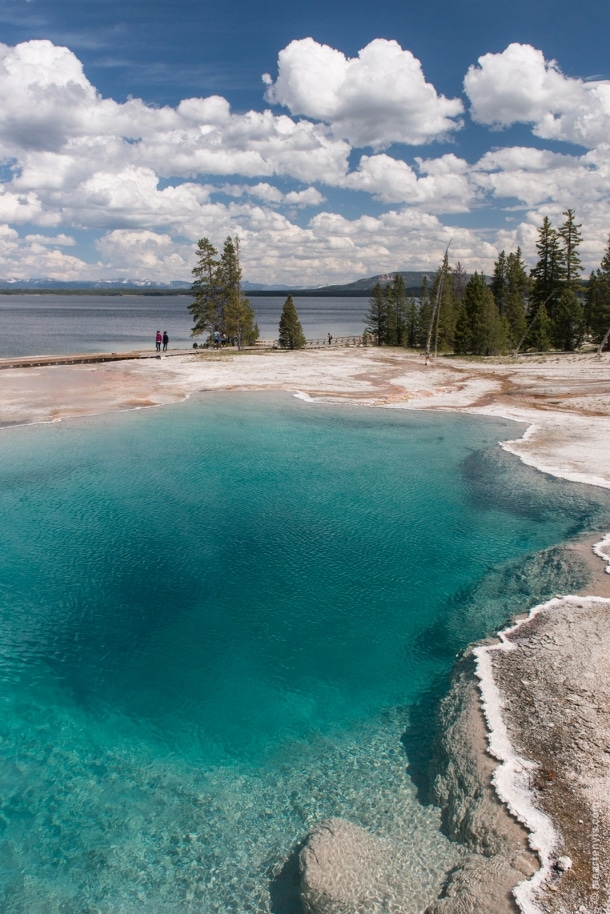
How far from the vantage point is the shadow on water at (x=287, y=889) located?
8.19 metres

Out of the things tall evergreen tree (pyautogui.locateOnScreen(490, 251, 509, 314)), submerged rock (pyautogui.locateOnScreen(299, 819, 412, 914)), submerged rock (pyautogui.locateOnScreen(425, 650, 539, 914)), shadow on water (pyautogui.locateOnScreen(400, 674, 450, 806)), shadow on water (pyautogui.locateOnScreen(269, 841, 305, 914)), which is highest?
tall evergreen tree (pyautogui.locateOnScreen(490, 251, 509, 314))

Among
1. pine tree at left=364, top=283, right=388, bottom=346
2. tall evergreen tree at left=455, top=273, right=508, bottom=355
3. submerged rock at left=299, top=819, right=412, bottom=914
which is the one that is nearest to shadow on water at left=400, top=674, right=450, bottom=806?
submerged rock at left=299, top=819, right=412, bottom=914

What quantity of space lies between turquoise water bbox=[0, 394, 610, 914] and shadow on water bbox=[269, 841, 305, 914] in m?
0.03

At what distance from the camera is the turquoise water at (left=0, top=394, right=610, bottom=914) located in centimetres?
918

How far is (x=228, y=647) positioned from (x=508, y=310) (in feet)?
256

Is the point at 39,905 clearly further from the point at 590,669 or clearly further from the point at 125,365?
the point at 125,365

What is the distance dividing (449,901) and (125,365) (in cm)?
5616

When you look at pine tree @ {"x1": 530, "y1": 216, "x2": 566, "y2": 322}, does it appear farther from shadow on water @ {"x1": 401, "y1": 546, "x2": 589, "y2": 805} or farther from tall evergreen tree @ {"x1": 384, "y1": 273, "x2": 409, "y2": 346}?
shadow on water @ {"x1": 401, "y1": 546, "x2": 589, "y2": 805}

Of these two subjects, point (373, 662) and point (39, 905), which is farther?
point (373, 662)

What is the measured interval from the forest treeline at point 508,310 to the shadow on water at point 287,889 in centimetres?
5614

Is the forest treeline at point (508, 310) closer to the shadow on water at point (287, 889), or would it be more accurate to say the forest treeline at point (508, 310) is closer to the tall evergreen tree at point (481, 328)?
the tall evergreen tree at point (481, 328)

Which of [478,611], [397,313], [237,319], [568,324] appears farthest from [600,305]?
[478,611]

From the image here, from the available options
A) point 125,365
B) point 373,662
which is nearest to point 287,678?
point 373,662

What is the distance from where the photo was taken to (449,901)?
7789 millimetres
